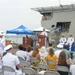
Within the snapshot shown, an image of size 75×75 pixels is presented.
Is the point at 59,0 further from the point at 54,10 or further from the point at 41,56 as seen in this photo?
the point at 41,56

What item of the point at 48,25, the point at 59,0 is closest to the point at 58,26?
the point at 48,25

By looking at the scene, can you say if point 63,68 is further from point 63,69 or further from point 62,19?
point 62,19

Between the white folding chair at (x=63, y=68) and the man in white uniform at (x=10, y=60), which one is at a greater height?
the man in white uniform at (x=10, y=60)

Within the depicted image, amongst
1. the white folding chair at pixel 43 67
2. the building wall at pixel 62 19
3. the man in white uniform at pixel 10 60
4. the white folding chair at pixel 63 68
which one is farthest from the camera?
the building wall at pixel 62 19

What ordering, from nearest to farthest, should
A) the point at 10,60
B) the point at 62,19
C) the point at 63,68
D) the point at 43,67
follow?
the point at 10,60 → the point at 63,68 → the point at 43,67 → the point at 62,19

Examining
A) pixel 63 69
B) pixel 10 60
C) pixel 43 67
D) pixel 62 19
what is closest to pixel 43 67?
pixel 43 67

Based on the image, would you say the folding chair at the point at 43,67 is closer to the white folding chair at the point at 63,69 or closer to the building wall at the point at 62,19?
the white folding chair at the point at 63,69

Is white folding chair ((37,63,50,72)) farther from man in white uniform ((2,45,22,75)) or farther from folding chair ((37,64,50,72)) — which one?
man in white uniform ((2,45,22,75))

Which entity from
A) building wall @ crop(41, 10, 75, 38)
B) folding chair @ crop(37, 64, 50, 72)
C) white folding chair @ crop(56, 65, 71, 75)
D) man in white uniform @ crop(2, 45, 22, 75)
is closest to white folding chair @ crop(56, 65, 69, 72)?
white folding chair @ crop(56, 65, 71, 75)

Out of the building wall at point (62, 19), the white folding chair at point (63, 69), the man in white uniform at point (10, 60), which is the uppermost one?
the building wall at point (62, 19)

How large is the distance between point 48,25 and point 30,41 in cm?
2154

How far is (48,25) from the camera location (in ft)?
151

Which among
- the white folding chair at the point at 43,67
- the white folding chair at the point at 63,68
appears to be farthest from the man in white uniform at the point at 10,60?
the white folding chair at the point at 63,68

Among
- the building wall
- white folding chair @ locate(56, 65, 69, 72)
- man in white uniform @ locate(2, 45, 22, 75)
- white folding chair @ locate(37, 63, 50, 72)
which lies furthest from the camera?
the building wall
